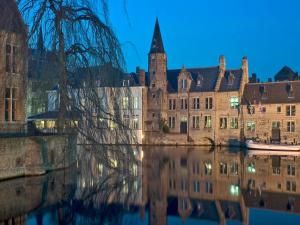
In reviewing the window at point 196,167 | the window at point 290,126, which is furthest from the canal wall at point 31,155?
the window at point 290,126

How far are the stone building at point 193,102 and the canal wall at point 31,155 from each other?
26442mm

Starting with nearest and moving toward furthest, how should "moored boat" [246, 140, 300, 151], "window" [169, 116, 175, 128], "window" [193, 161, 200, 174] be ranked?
"window" [193, 161, 200, 174] < "moored boat" [246, 140, 300, 151] < "window" [169, 116, 175, 128]

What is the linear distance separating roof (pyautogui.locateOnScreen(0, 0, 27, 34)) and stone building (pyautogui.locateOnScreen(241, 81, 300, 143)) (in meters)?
37.7

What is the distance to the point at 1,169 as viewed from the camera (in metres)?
20.0

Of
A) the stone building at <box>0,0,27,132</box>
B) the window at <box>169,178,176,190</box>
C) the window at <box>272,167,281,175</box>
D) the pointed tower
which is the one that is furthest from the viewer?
the pointed tower

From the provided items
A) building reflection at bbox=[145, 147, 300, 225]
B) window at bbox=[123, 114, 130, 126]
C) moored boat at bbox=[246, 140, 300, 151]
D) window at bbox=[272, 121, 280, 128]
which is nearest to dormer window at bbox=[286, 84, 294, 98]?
window at bbox=[272, 121, 280, 128]

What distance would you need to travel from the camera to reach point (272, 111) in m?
47.5

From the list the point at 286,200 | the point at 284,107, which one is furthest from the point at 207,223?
the point at 284,107

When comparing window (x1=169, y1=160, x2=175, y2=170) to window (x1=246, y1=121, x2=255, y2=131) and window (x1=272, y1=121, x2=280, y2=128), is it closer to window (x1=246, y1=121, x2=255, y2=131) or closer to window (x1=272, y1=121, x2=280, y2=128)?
window (x1=246, y1=121, x2=255, y2=131)

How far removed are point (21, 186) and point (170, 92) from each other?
35781 millimetres

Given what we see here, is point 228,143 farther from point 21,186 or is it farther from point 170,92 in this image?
point 21,186

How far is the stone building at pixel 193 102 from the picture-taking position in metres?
49.8

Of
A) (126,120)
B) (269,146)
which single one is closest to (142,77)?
(269,146)

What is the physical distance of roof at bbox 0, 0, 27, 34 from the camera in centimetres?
1379
